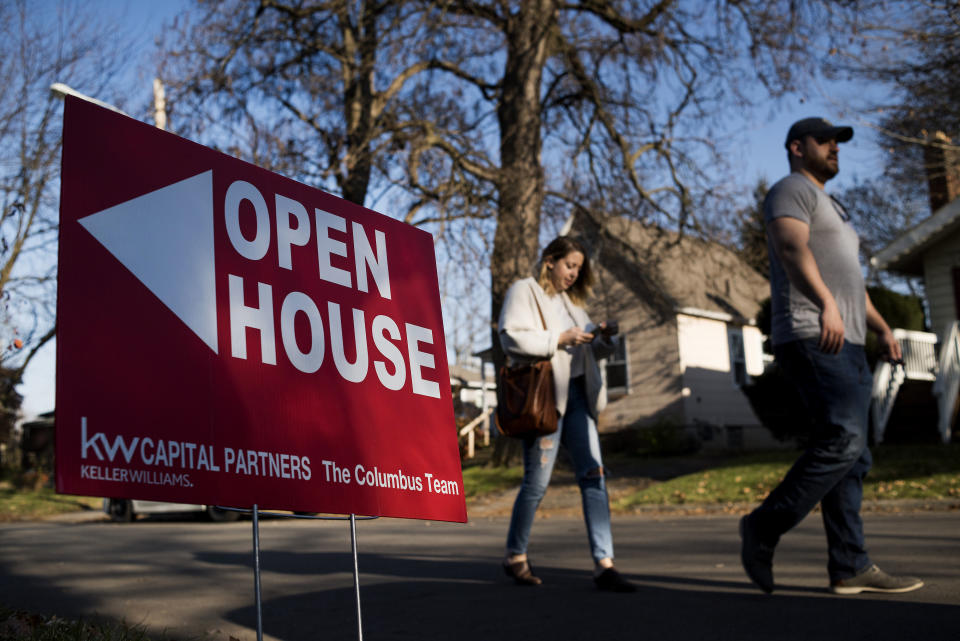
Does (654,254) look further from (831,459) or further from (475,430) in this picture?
(475,430)

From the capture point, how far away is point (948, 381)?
16828mm

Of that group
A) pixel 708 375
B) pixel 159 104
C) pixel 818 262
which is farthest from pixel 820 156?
pixel 708 375

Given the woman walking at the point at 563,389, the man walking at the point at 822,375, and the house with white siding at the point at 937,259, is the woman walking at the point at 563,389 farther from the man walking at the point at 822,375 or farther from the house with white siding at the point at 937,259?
the house with white siding at the point at 937,259

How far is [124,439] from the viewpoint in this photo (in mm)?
2561

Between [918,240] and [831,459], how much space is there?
57.2ft

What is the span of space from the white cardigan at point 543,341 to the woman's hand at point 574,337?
0.22 feet

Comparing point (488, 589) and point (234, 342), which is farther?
point (488, 589)

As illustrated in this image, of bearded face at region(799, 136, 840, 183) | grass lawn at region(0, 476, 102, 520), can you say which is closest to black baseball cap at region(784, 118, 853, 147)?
bearded face at region(799, 136, 840, 183)

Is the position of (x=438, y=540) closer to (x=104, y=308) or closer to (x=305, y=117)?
(x=104, y=308)

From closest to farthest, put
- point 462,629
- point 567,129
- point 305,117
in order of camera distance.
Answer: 1. point 462,629
2. point 305,117
3. point 567,129

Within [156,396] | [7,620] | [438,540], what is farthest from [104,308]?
[438,540]

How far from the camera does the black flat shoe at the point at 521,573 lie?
5.50 meters

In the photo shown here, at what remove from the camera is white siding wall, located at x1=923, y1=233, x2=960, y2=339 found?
20.5 metres

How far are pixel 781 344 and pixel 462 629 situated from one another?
6.77 feet
